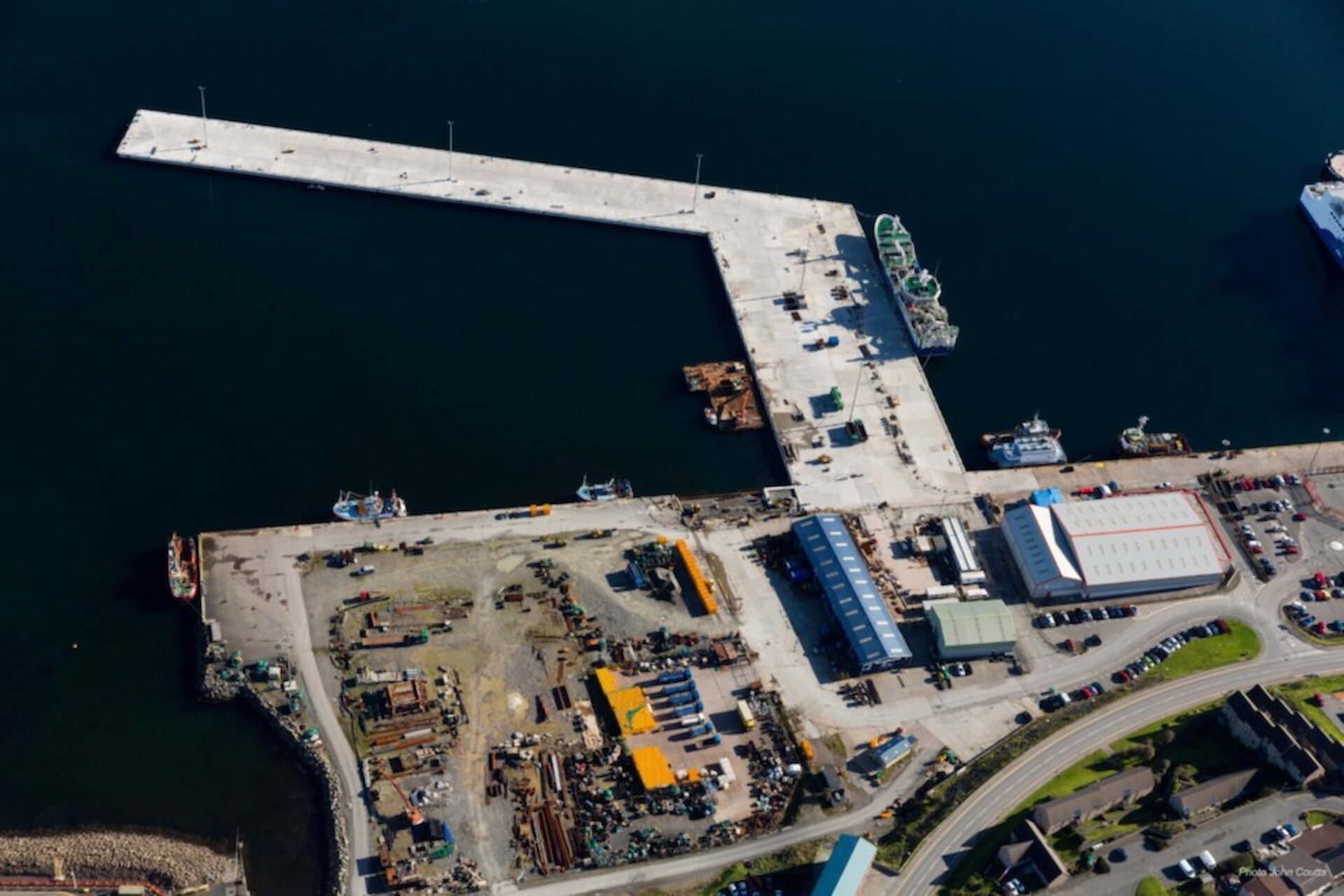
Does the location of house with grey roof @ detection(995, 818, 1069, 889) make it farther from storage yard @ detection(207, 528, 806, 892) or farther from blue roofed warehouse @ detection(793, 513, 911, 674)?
blue roofed warehouse @ detection(793, 513, 911, 674)

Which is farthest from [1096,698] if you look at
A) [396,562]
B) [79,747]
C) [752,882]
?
[79,747]

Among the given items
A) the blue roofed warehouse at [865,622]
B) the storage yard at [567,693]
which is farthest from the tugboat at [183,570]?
the blue roofed warehouse at [865,622]

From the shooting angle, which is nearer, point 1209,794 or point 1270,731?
point 1209,794

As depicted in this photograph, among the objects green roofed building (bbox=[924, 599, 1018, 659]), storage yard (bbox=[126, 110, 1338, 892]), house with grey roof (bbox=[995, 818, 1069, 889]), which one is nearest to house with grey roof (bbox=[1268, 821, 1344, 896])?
house with grey roof (bbox=[995, 818, 1069, 889])

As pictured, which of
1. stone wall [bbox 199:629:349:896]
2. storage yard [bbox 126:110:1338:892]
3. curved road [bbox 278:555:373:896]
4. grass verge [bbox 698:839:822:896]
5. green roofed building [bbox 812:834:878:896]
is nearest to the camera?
green roofed building [bbox 812:834:878:896]

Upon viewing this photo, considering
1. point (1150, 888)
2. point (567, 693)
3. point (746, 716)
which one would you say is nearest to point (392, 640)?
point (567, 693)

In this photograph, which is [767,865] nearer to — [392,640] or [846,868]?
[846,868]
